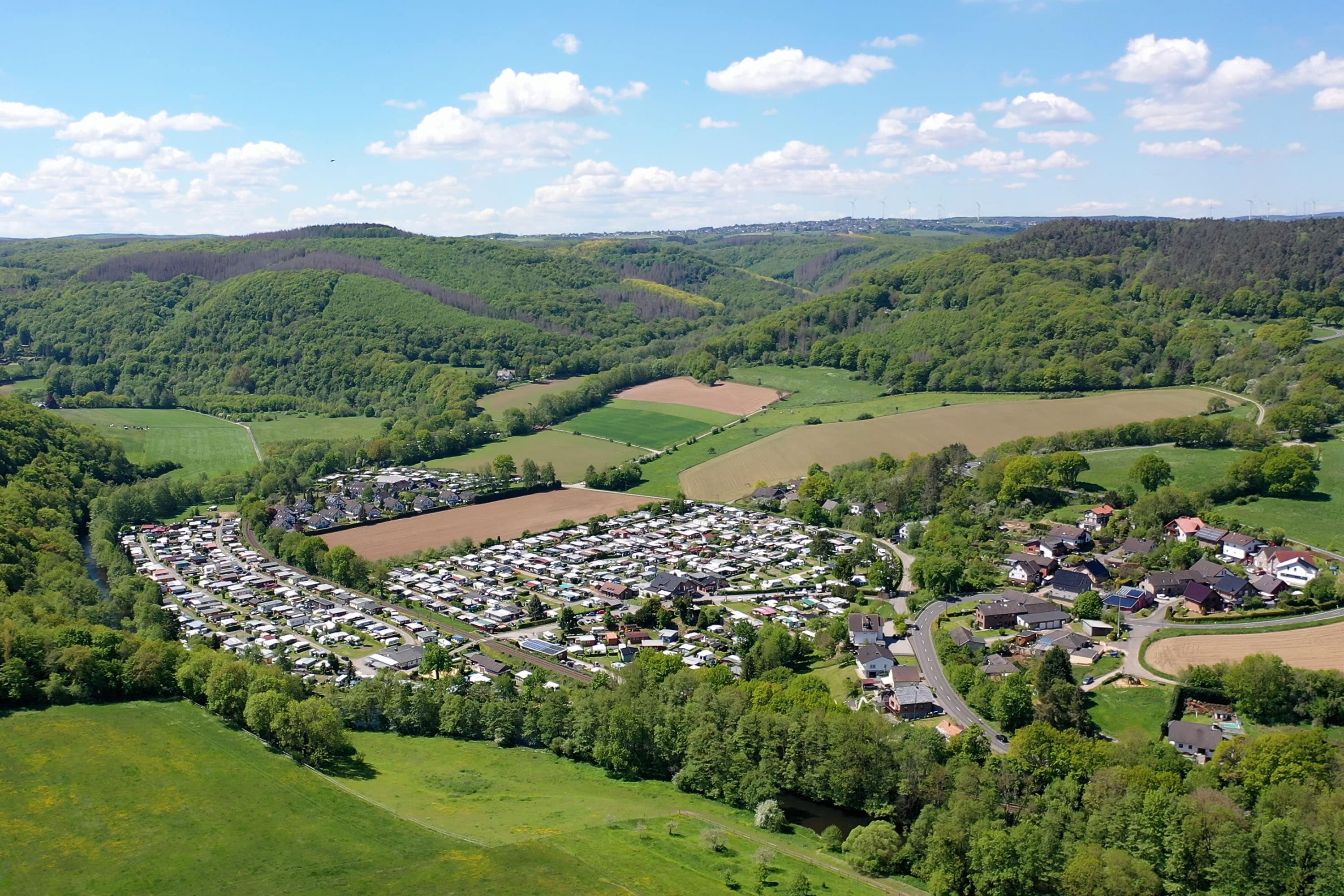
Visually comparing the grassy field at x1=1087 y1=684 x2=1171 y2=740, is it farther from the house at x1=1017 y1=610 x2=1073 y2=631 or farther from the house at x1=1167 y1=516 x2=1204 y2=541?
the house at x1=1167 y1=516 x2=1204 y2=541

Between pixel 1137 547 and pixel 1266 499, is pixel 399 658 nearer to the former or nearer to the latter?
pixel 1137 547

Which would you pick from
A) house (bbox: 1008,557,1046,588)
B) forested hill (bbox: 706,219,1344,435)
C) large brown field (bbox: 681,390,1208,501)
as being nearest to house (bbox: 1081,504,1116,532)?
house (bbox: 1008,557,1046,588)

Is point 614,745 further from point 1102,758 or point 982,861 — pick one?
point 1102,758

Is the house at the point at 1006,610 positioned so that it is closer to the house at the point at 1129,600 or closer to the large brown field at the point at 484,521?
the house at the point at 1129,600

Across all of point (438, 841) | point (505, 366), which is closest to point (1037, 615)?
point (438, 841)

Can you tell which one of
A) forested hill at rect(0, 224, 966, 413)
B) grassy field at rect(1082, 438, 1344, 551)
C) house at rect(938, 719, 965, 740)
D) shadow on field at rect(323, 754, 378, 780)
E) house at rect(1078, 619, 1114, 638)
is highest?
forested hill at rect(0, 224, 966, 413)

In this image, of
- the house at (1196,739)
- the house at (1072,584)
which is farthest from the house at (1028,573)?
the house at (1196,739)
